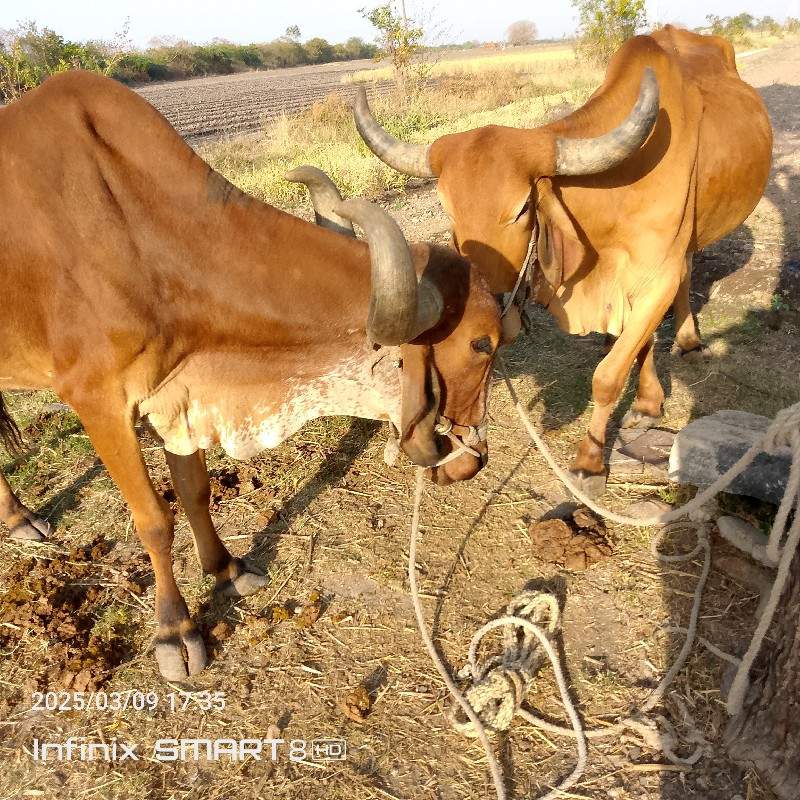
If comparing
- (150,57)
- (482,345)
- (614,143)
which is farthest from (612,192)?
(150,57)

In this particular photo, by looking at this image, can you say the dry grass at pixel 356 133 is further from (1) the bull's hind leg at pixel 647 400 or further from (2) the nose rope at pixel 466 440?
(2) the nose rope at pixel 466 440

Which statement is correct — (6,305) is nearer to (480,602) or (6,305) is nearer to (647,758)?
(480,602)

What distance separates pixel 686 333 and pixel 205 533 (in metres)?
4.15

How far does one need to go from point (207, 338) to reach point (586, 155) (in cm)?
216

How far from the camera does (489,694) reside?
2.67 m

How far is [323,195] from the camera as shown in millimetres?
3043

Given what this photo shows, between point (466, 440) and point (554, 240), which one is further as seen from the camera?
point (554, 240)

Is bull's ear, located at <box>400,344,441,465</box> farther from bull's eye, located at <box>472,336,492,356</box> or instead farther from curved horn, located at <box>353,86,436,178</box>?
curved horn, located at <box>353,86,436,178</box>

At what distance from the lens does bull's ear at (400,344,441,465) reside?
261cm

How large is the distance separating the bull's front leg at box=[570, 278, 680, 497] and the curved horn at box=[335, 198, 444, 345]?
2.00 metres

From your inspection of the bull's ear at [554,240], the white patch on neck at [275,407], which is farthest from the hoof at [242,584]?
the bull's ear at [554,240]

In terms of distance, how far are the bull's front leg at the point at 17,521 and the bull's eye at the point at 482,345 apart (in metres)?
2.97

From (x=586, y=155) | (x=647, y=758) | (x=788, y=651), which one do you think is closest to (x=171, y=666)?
(x=647, y=758)

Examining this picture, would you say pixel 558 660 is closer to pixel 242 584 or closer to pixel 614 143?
pixel 242 584
